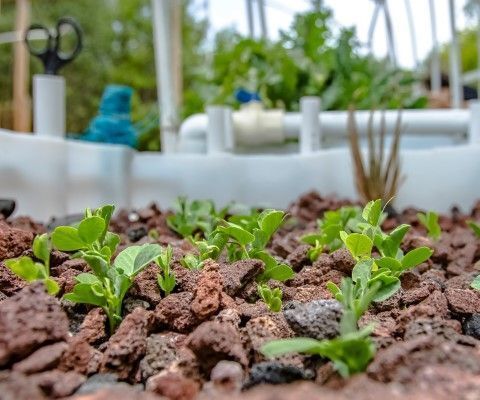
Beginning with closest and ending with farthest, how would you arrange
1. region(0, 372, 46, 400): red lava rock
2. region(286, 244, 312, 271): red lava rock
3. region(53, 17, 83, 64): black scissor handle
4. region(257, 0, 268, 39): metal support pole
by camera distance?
region(0, 372, 46, 400): red lava rock → region(286, 244, 312, 271): red lava rock → region(53, 17, 83, 64): black scissor handle → region(257, 0, 268, 39): metal support pole

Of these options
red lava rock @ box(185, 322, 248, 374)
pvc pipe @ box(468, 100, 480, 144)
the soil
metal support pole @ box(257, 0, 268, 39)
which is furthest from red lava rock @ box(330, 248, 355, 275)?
metal support pole @ box(257, 0, 268, 39)

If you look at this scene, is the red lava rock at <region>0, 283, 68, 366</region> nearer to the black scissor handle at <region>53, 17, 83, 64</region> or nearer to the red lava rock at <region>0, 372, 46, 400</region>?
the red lava rock at <region>0, 372, 46, 400</region>

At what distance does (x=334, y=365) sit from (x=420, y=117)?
1342 millimetres

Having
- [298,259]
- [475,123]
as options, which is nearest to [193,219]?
[298,259]

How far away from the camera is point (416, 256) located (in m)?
0.56

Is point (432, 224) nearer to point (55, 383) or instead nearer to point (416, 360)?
point (416, 360)

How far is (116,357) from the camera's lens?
0.42m

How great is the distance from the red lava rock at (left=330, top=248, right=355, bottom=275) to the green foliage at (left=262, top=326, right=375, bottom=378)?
23 centimetres

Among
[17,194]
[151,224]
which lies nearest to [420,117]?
[151,224]

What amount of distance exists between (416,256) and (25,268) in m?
0.36

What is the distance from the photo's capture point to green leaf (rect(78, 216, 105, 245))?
522 millimetres

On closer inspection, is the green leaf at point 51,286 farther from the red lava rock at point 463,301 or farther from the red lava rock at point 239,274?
the red lava rock at point 463,301

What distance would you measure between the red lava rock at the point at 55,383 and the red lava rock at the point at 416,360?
0.18m

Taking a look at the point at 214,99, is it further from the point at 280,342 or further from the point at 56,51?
the point at 280,342
